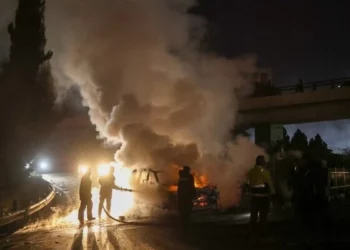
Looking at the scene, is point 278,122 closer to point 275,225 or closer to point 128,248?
point 275,225

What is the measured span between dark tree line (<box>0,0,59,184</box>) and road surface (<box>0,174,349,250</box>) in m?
16.1

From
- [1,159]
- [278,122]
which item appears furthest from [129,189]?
[278,122]

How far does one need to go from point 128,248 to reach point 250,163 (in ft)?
39.3

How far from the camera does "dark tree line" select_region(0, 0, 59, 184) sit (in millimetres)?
27719

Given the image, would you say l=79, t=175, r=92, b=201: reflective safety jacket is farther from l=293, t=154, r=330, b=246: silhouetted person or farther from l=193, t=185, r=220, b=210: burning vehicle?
l=293, t=154, r=330, b=246: silhouetted person

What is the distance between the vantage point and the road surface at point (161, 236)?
9000 millimetres

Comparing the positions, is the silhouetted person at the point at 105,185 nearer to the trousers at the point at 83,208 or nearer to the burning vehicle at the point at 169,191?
the trousers at the point at 83,208

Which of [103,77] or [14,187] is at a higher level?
[103,77]

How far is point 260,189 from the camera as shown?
9516mm

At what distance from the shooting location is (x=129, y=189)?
57.5 ft

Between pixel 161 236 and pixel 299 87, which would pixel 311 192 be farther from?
pixel 299 87

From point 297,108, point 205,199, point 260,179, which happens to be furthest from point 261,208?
point 297,108

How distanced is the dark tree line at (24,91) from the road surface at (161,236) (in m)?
16.1

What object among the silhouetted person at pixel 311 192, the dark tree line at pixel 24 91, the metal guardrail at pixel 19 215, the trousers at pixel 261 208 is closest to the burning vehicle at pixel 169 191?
the silhouetted person at pixel 311 192
